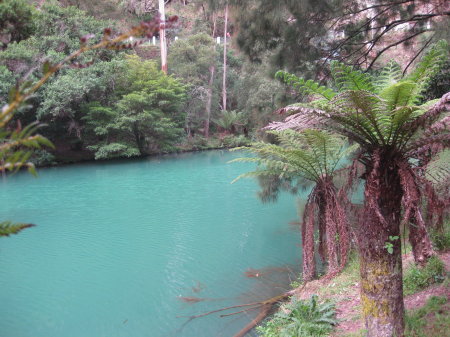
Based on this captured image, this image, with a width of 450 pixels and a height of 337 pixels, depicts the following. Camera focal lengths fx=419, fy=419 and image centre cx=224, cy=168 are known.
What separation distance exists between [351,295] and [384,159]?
6.04 ft

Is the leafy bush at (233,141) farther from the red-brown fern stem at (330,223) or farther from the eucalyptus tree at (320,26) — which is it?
the red-brown fern stem at (330,223)

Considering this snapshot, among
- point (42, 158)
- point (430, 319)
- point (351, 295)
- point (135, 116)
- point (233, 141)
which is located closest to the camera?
point (430, 319)

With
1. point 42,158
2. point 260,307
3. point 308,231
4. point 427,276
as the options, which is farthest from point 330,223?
point 42,158

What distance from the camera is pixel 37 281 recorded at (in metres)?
5.09

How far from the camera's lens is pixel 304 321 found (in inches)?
119

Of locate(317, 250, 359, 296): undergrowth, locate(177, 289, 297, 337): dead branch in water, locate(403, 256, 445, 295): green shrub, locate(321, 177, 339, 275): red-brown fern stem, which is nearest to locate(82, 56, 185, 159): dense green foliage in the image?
locate(177, 289, 297, 337): dead branch in water

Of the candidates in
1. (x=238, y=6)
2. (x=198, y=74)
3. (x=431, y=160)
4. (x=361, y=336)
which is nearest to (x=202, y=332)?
(x=361, y=336)

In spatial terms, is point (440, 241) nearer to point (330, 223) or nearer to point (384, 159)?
point (330, 223)

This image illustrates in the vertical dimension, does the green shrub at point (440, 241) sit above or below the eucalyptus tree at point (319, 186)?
below

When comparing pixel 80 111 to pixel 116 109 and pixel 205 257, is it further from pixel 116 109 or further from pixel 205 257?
pixel 205 257

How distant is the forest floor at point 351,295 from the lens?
2691 mm

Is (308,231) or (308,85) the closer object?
(308,85)

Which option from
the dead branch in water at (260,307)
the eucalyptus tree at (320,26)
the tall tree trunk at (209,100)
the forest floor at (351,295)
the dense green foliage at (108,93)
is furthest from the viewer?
the tall tree trunk at (209,100)

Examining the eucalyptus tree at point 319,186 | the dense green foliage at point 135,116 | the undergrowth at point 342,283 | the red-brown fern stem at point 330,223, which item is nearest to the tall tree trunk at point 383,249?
the eucalyptus tree at point 319,186
